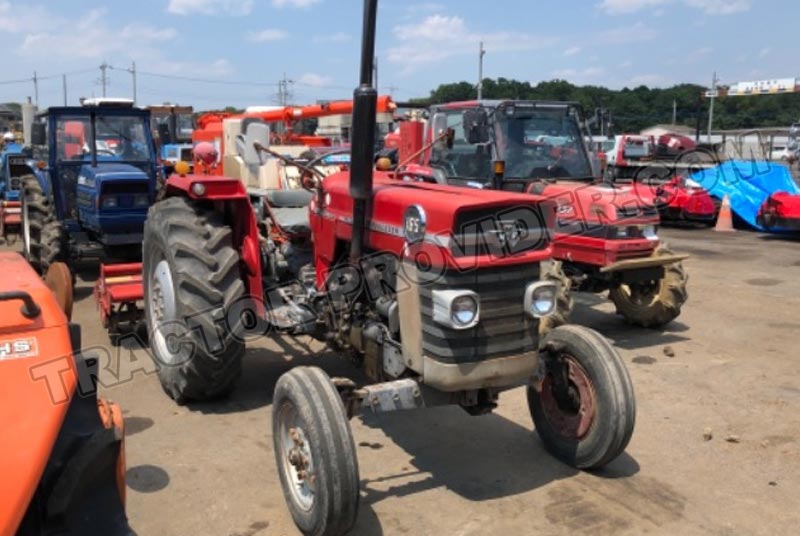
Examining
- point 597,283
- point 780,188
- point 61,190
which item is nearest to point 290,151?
point 61,190

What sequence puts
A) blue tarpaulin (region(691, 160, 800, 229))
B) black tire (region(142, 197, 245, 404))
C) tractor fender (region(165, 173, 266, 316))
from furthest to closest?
blue tarpaulin (region(691, 160, 800, 229)) → tractor fender (region(165, 173, 266, 316)) → black tire (region(142, 197, 245, 404))

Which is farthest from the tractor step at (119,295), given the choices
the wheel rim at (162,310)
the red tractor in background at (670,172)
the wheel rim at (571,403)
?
the red tractor in background at (670,172)

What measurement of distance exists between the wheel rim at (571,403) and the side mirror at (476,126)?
3.21 metres

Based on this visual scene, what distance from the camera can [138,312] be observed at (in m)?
6.30

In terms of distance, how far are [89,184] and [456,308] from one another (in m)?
6.59

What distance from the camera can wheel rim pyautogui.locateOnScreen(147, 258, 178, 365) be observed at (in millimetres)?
4816

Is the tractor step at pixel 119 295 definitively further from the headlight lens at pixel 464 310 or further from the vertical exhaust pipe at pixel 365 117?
the headlight lens at pixel 464 310

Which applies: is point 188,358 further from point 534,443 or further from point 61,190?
point 61,190

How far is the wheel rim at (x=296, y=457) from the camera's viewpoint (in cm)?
334

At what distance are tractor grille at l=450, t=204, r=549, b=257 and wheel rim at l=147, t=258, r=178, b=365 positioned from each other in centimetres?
213

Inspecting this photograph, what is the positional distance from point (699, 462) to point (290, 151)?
6.75 meters

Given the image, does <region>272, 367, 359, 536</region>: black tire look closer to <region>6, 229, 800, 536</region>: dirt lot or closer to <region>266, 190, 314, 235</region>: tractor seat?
<region>6, 229, 800, 536</region>: dirt lot

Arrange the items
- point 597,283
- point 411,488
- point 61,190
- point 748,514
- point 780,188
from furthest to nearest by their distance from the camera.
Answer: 1. point 780,188
2. point 61,190
3. point 597,283
4. point 411,488
5. point 748,514

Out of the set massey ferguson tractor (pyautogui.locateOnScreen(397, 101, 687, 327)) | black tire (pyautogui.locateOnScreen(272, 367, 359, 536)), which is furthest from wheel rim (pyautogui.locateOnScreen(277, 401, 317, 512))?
massey ferguson tractor (pyautogui.locateOnScreen(397, 101, 687, 327))
